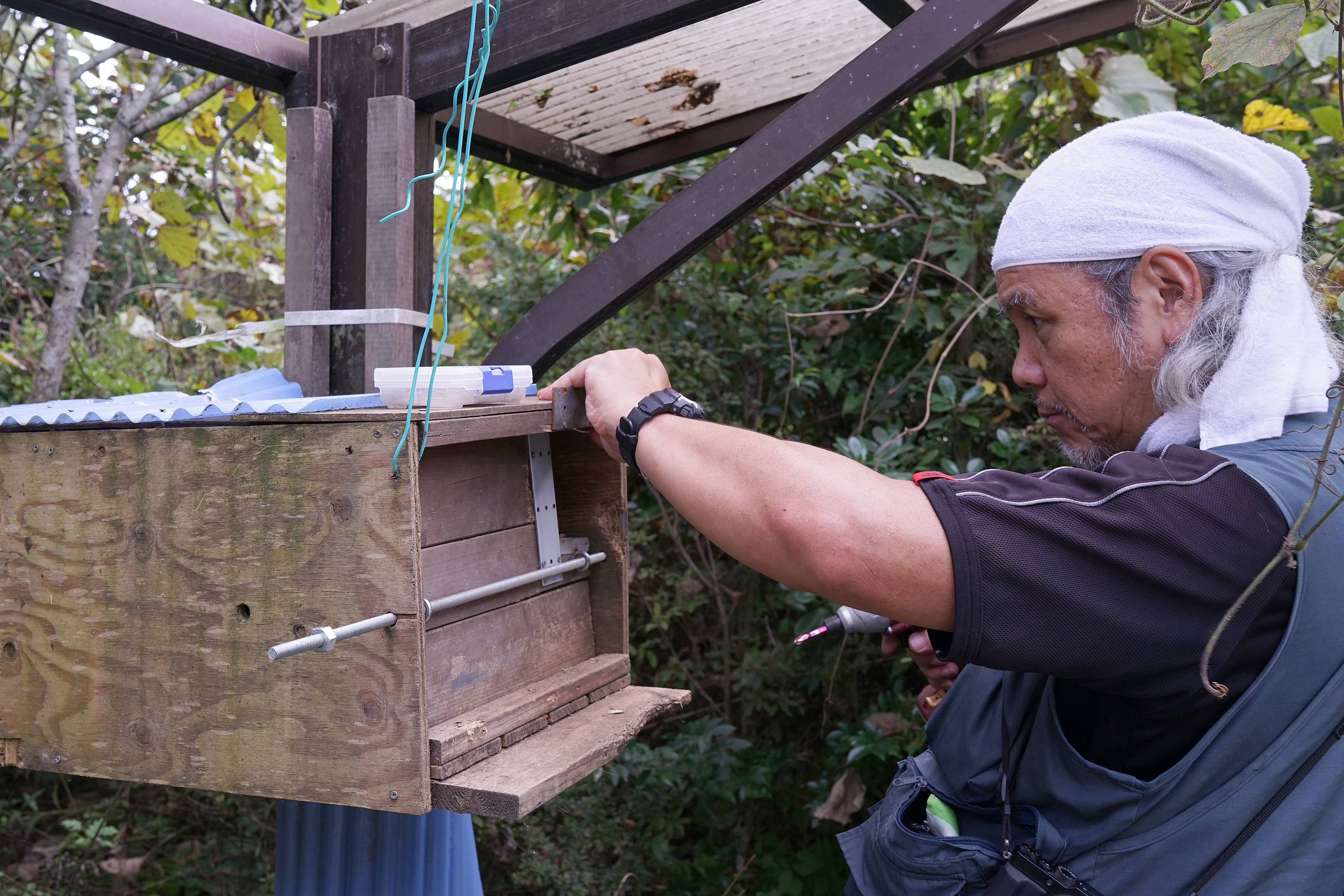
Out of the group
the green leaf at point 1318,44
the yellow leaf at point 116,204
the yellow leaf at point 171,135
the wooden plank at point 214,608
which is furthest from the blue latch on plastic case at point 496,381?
the yellow leaf at point 116,204

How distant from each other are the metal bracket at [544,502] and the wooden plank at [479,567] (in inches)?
0.6

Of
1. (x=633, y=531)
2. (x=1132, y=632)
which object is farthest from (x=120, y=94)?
(x=1132, y=632)

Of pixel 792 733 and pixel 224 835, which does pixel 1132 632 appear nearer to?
pixel 792 733

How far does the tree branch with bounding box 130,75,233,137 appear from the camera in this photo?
2.89 m

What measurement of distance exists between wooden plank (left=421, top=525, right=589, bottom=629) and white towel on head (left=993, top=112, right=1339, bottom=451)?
0.90m

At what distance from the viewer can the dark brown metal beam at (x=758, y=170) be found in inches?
65.8

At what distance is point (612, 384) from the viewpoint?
57.9 inches

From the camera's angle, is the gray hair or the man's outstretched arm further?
the gray hair

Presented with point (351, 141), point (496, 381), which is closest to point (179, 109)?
point (351, 141)

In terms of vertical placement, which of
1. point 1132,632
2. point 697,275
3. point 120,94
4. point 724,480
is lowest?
point 1132,632

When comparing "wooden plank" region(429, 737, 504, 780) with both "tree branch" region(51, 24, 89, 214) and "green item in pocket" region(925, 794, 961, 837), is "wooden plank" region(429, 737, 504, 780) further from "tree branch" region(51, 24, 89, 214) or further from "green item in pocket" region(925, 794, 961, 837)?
"tree branch" region(51, 24, 89, 214)

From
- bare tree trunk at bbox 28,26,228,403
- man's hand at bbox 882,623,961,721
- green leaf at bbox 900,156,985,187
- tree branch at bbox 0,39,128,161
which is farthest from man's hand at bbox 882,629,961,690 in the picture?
tree branch at bbox 0,39,128,161

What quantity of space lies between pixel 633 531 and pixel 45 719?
7.57ft

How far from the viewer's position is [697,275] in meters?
3.55
